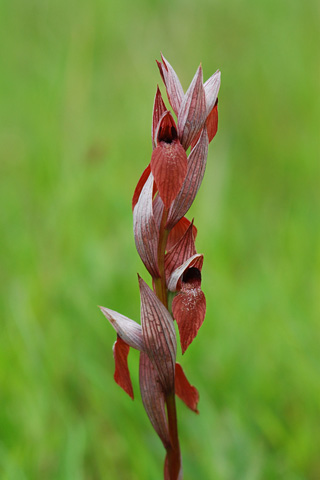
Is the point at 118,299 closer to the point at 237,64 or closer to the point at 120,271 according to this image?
the point at 120,271

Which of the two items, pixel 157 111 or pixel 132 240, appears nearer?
pixel 157 111

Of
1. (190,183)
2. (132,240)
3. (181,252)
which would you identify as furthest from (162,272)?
(132,240)

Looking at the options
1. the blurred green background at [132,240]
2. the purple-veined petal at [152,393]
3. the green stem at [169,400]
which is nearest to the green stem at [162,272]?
the green stem at [169,400]

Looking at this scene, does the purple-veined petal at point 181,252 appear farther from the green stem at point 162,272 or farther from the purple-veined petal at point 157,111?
the purple-veined petal at point 157,111

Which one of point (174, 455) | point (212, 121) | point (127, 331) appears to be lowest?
point (174, 455)

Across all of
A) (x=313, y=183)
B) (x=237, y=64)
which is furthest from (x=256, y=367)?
Result: (x=237, y=64)

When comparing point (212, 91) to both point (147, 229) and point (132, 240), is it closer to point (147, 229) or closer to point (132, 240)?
point (147, 229)
